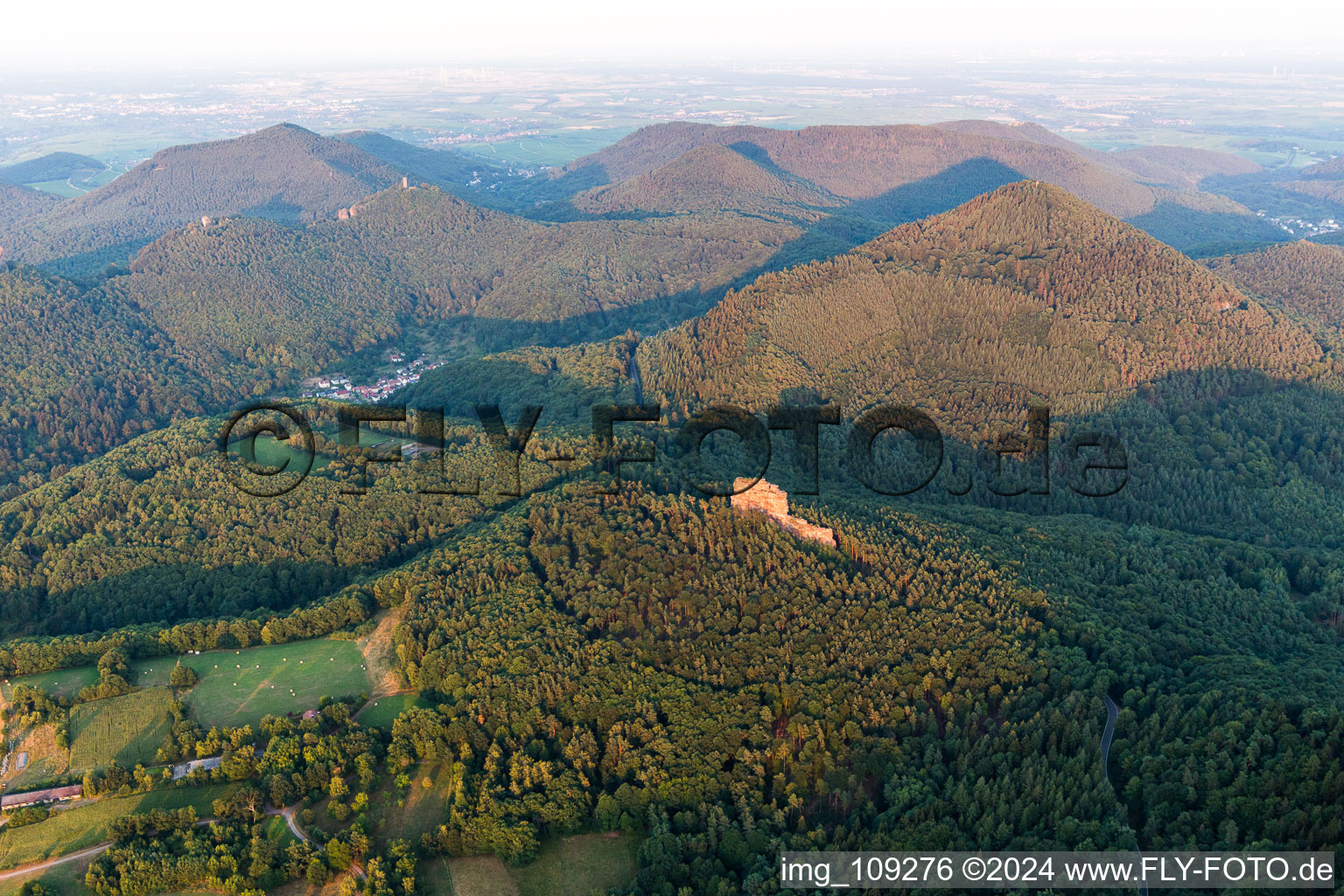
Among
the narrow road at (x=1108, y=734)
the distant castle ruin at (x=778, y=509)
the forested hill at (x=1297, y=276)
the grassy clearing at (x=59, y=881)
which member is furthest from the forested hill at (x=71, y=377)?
the forested hill at (x=1297, y=276)

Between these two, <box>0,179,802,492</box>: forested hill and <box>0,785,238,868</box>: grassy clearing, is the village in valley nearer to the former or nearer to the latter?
<box>0,179,802,492</box>: forested hill

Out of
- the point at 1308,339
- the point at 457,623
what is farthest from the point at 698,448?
the point at 1308,339

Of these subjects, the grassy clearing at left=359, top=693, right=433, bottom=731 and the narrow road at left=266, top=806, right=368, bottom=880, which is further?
the grassy clearing at left=359, top=693, right=433, bottom=731

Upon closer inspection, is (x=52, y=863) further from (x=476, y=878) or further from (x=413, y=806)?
(x=476, y=878)

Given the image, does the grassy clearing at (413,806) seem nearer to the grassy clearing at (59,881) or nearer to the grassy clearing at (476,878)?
the grassy clearing at (476,878)

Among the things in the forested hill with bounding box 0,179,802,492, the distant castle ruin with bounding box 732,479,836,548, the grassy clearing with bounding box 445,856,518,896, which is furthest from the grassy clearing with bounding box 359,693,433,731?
the forested hill with bounding box 0,179,802,492

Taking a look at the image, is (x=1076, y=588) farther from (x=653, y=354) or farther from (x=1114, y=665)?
(x=653, y=354)
